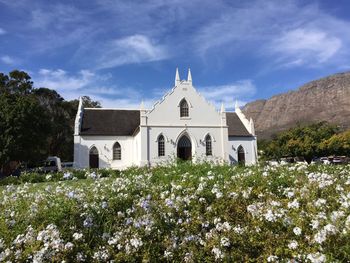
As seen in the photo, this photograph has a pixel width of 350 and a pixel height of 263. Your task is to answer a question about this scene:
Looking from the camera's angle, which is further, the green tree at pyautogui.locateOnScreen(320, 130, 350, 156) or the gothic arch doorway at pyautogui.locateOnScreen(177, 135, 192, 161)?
the green tree at pyautogui.locateOnScreen(320, 130, 350, 156)

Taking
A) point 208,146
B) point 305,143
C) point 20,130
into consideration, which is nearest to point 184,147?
point 208,146

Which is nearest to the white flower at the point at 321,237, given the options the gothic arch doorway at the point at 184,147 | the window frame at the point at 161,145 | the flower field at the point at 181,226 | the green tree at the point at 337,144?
the flower field at the point at 181,226

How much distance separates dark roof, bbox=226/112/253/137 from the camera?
42250 mm

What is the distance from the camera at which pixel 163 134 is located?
1423 inches

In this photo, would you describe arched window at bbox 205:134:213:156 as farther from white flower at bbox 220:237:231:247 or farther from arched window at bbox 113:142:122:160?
white flower at bbox 220:237:231:247

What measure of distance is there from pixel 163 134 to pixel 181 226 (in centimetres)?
3090

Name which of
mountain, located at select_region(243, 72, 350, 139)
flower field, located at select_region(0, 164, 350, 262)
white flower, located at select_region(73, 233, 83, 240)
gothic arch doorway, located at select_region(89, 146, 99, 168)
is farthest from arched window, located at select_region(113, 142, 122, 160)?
mountain, located at select_region(243, 72, 350, 139)

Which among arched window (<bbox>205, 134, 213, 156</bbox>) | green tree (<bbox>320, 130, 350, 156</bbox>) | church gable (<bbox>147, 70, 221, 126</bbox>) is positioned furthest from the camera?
green tree (<bbox>320, 130, 350, 156</bbox>)

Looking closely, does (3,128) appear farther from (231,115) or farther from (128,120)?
(231,115)

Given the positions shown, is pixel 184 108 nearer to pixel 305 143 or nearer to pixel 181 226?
pixel 305 143

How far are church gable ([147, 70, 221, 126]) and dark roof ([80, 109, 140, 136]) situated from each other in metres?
4.91

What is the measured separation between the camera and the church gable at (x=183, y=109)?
36688 millimetres

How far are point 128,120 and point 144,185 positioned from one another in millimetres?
34522

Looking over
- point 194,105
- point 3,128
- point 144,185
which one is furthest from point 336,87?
point 144,185
